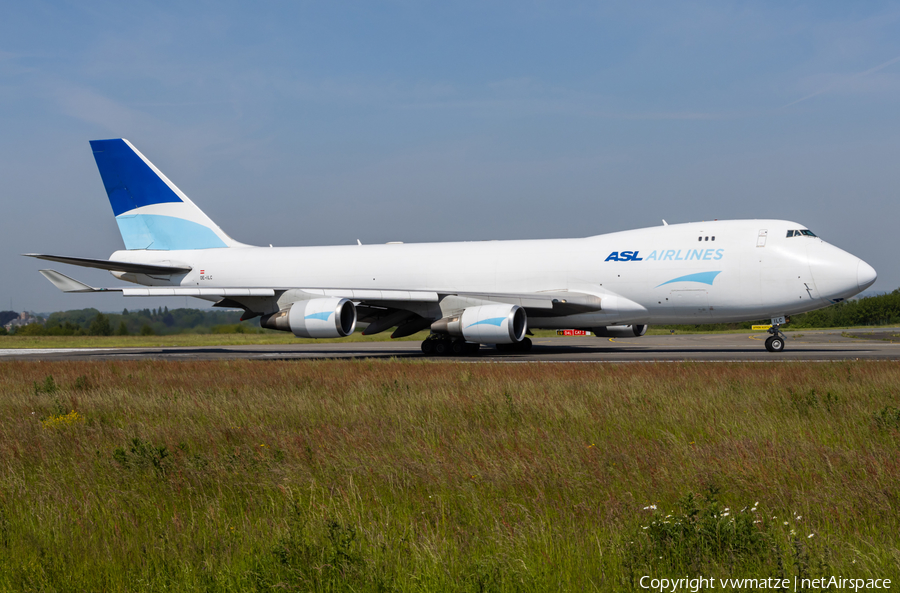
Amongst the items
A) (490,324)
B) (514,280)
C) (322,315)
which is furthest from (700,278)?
(322,315)

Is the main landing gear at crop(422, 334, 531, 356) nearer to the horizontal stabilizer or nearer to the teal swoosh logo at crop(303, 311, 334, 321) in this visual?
the teal swoosh logo at crop(303, 311, 334, 321)

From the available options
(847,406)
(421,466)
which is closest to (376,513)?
(421,466)

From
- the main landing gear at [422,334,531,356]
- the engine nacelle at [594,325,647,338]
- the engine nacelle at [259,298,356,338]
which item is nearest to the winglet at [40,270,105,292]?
the engine nacelle at [259,298,356,338]

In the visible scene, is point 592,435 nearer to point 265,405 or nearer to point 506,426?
point 506,426

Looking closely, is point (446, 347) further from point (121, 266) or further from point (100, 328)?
point (100, 328)

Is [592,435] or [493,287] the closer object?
[592,435]

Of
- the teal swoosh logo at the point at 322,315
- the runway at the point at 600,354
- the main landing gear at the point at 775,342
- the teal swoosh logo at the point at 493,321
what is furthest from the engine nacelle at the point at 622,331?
the teal swoosh logo at the point at 322,315

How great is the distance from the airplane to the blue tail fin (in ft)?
1.63

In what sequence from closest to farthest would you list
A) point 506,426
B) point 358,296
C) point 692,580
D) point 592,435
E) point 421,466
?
1. point 692,580
2. point 421,466
3. point 592,435
4. point 506,426
5. point 358,296

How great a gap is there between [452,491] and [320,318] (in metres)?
18.8

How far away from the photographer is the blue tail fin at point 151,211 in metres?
31.6

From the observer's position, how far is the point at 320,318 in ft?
78.5

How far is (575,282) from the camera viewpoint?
25.1m

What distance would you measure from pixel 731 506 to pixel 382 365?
1413 centimetres
